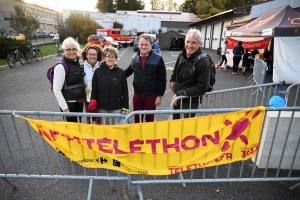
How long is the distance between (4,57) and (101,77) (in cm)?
1504

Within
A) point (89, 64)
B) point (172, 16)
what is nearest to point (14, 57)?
point (89, 64)

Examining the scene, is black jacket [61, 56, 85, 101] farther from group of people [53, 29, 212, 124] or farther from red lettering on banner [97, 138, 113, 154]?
red lettering on banner [97, 138, 113, 154]

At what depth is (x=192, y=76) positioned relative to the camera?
2.89 metres

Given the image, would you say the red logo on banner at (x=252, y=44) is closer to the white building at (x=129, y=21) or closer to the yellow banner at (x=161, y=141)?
the yellow banner at (x=161, y=141)

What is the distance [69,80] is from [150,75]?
1271mm

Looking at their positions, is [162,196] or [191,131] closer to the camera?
[191,131]

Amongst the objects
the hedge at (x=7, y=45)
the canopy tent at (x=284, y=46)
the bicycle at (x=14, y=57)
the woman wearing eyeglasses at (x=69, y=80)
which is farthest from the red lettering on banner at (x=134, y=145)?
the hedge at (x=7, y=45)

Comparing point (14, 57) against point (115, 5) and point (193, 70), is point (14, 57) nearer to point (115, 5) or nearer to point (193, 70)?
point (193, 70)

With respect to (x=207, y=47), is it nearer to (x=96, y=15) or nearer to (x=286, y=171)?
(x=96, y=15)

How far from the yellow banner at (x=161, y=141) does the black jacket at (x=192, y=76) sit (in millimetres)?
740

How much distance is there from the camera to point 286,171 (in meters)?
3.06

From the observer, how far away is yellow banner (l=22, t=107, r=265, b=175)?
84.4 inches

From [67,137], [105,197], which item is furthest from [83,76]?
[105,197]

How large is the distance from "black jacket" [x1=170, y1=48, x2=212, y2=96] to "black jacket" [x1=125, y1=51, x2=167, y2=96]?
338 mm
